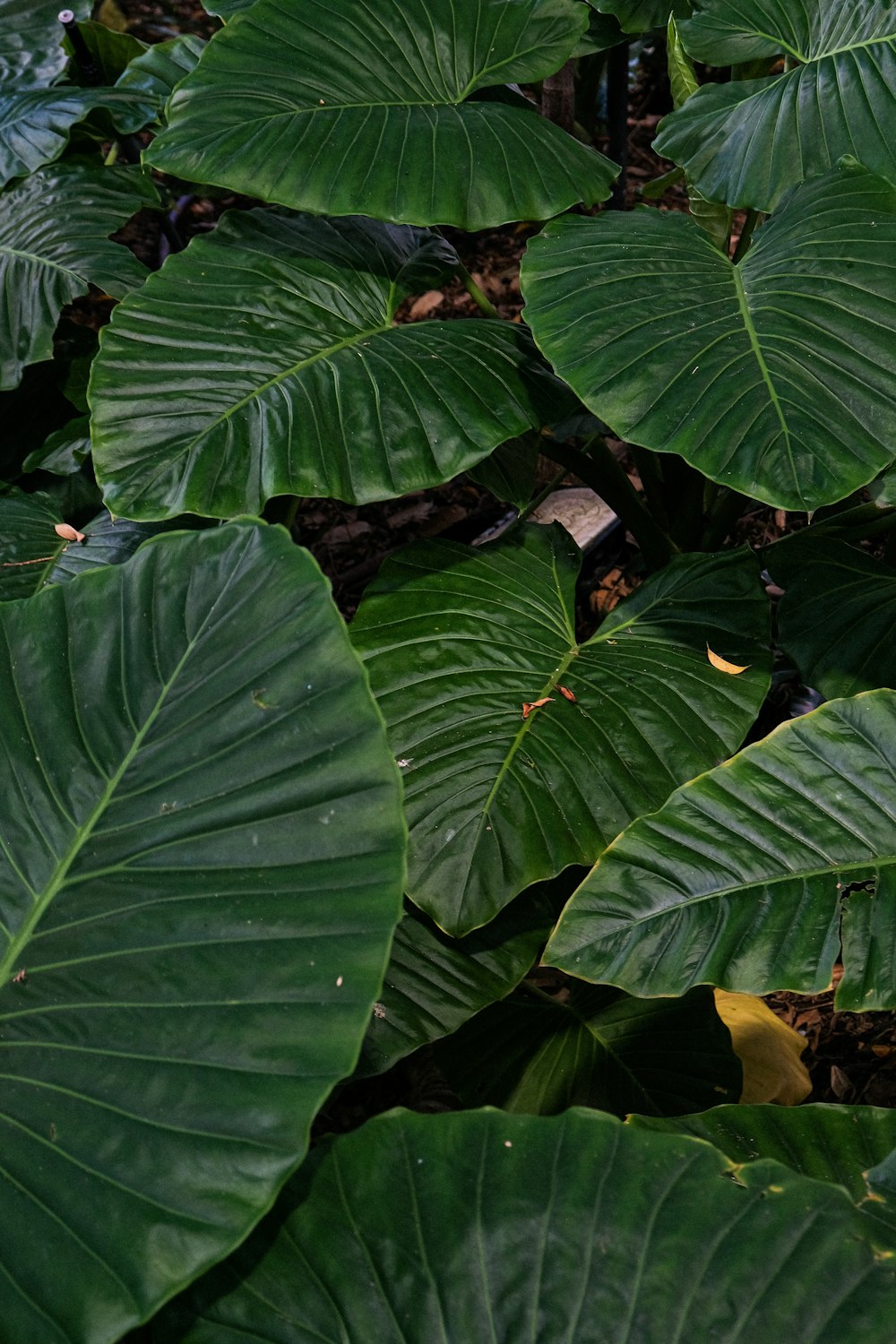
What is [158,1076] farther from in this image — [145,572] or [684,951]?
[684,951]

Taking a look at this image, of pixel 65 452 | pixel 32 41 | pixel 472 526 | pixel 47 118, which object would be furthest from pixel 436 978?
pixel 32 41

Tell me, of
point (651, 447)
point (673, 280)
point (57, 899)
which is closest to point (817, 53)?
point (673, 280)

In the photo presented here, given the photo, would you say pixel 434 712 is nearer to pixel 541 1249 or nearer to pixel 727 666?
pixel 727 666

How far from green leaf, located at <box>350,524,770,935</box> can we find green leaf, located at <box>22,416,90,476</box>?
26.5 inches

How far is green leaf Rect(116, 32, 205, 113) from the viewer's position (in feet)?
6.46

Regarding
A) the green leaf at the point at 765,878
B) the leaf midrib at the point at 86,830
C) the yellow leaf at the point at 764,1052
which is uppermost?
the leaf midrib at the point at 86,830

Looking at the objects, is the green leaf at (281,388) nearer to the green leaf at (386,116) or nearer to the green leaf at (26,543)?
the green leaf at (386,116)

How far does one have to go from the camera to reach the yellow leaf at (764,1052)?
4.75 ft

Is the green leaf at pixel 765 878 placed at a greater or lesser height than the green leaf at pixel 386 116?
lesser

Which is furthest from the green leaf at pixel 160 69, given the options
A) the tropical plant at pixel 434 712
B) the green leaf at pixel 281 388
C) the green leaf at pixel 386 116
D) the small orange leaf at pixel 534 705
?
the small orange leaf at pixel 534 705

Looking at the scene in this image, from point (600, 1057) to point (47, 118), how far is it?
174 centimetres

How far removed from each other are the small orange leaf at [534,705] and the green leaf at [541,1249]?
1.81 ft

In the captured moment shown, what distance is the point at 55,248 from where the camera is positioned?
1.77 metres

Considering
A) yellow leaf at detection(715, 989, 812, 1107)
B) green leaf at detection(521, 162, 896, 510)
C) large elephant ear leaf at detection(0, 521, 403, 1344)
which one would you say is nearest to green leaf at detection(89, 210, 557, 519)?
green leaf at detection(521, 162, 896, 510)
